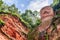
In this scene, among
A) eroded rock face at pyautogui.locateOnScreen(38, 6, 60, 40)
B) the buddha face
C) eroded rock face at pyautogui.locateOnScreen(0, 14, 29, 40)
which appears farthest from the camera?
eroded rock face at pyautogui.locateOnScreen(0, 14, 29, 40)

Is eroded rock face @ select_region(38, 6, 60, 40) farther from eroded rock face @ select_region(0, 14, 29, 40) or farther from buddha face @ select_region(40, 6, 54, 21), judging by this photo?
eroded rock face @ select_region(0, 14, 29, 40)

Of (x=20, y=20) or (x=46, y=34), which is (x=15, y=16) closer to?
(x=20, y=20)

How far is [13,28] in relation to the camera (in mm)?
25516

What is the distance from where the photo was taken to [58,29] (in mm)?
20953

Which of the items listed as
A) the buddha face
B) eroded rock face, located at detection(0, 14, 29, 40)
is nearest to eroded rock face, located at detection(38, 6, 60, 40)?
the buddha face

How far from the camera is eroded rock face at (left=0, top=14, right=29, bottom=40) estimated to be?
2455cm

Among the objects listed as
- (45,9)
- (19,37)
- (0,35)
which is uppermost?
(45,9)

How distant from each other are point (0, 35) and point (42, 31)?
14.9 ft

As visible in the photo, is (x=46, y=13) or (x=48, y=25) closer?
(x=48, y=25)

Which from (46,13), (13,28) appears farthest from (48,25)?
(13,28)

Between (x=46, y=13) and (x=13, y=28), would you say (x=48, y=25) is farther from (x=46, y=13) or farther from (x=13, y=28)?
(x=13, y=28)

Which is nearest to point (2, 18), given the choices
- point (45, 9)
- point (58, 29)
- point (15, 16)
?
point (15, 16)

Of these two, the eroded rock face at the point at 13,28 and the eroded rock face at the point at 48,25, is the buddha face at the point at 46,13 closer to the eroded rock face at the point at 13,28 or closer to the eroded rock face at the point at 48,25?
the eroded rock face at the point at 48,25

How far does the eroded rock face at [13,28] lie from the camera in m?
24.5
